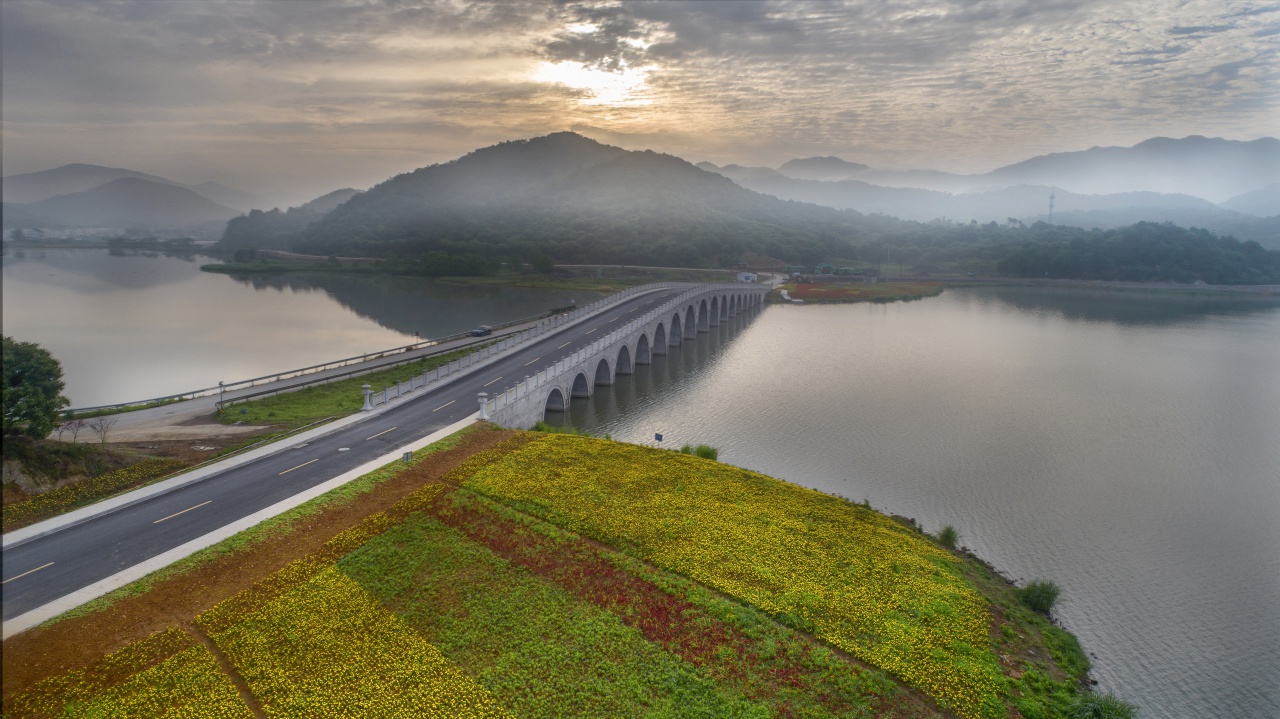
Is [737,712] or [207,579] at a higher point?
[207,579]

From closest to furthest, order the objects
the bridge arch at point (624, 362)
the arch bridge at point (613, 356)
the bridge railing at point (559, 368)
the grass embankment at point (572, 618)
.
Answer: the grass embankment at point (572, 618) → the bridge railing at point (559, 368) → the arch bridge at point (613, 356) → the bridge arch at point (624, 362)

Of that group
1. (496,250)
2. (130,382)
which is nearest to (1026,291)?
(496,250)

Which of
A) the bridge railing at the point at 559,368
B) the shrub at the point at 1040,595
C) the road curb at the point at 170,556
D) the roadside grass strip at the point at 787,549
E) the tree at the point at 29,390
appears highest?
the tree at the point at 29,390

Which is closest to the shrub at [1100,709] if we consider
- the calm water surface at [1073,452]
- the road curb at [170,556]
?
the calm water surface at [1073,452]

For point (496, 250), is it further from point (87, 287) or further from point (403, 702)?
point (403, 702)

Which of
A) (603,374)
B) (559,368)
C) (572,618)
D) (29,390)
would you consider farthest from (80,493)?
(603,374)

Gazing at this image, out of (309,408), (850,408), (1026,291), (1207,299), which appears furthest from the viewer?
(1026,291)

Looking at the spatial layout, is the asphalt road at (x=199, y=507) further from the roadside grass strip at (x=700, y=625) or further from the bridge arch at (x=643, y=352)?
the bridge arch at (x=643, y=352)
